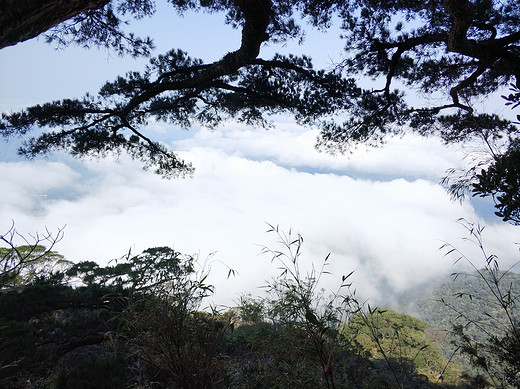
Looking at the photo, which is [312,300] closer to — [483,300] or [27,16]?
[483,300]

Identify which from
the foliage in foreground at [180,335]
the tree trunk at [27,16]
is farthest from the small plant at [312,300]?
the tree trunk at [27,16]

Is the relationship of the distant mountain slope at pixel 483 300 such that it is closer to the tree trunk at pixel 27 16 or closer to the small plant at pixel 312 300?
the small plant at pixel 312 300

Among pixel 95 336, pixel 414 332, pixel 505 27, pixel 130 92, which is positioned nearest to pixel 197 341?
pixel 95 336

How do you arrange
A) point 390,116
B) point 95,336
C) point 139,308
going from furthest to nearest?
point 390,116, point 95,336, point 139,308

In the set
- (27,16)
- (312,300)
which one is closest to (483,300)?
(312,300)

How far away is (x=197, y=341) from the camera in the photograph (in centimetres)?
149

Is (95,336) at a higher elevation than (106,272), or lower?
lower

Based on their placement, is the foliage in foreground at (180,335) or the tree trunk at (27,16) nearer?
the foliage in foreground at (180,335)

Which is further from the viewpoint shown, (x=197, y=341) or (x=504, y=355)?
(x=504, y=355)

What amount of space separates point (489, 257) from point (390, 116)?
4177 mm

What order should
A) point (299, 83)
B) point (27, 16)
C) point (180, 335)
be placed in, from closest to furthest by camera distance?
point (180, 335), point (27, 16), point (299, 83)

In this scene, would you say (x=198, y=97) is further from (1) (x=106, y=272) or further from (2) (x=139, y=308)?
(2) (x=139, y=308)

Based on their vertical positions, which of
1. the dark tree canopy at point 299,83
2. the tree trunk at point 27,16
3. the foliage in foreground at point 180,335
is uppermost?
the dark tree canopy at point 299,83

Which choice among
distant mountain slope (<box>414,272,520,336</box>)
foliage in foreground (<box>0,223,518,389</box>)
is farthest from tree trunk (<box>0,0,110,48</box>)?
distant mountain slope (<box>414,272,520,336</box>)
